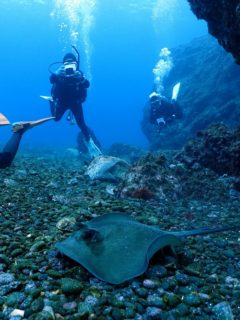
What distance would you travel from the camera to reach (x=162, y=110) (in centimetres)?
1641

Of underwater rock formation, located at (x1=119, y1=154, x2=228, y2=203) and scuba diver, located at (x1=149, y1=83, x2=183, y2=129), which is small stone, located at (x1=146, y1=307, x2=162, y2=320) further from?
scuba diver, located at (x1=149, y1=83, x2=183, y2=129)

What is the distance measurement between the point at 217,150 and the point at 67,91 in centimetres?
755

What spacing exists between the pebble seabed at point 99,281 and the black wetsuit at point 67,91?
8.78 metres

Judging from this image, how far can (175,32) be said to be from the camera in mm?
110750

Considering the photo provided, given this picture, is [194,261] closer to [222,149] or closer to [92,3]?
[222,149]

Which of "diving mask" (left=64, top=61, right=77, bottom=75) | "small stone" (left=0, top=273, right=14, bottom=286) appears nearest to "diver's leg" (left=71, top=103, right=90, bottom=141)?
"diving mask" (left=64, top=61, right=77, bottom=75)

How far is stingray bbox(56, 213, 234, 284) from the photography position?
2.92 meters

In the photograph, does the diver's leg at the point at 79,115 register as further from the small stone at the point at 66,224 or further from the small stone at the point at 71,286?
the small stone at the point at 71,286

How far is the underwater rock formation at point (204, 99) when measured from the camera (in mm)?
18952

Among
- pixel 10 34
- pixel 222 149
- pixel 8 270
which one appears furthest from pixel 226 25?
pixel 10 34

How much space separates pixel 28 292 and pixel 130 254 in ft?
3.31

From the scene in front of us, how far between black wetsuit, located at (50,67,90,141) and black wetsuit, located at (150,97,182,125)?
3658 mm

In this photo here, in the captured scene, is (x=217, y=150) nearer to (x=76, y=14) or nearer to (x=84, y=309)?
(x=84, y=309)

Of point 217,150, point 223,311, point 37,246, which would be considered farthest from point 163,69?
point 223,311
